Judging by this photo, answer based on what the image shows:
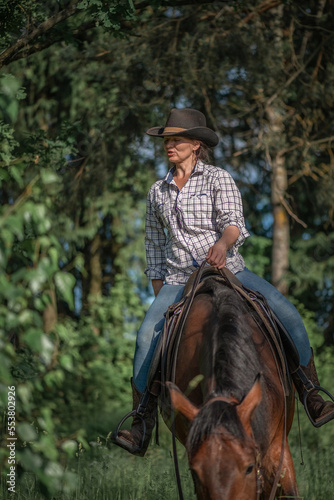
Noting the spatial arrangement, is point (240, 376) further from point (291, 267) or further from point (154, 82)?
point (291, 267)

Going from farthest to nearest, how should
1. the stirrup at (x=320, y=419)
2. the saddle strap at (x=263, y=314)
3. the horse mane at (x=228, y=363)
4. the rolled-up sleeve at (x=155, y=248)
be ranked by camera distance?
1. the rolled-up sleeve at (x=155, y=248)
2. the stirrup at (x=320, y=419)
3. the saddle strap at (x=263, y=314)
4. the horse mane at (x=228, y=363)

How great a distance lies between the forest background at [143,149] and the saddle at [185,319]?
156 cm

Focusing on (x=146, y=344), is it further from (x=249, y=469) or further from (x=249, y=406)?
(x=249, y=469)

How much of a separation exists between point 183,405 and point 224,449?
0.32m

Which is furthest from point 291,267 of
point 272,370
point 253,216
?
point 272,370

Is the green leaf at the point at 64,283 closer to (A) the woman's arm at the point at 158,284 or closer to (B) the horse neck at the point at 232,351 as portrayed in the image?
(B) the horse neck at the point at 232,351

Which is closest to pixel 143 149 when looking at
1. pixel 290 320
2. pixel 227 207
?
pixel 227 207

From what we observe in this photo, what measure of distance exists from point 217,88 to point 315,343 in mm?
5552

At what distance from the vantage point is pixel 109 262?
50.9 feet

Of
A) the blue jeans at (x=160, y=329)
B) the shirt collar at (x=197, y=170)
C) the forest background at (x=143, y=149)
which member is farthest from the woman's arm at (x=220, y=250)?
the forest background at (x=143, y=149)

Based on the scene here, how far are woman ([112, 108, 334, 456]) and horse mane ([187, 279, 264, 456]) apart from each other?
0.56m

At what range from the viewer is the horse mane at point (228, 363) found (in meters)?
2.96

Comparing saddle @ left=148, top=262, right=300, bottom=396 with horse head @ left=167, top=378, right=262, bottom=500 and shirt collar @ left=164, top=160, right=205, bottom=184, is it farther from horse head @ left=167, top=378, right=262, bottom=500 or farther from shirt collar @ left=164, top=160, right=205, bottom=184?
horse head @ left=167, top=378, right=262, bottom=500

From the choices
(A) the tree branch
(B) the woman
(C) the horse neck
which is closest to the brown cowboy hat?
(B) the woman
